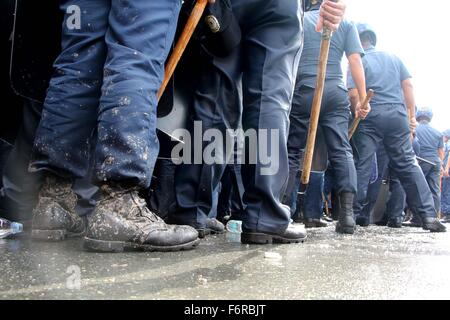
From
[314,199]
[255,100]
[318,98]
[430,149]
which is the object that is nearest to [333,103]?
[318,98]

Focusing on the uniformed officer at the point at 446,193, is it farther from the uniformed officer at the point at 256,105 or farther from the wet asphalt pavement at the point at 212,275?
the wet asphalt pavement at the point at 212,275

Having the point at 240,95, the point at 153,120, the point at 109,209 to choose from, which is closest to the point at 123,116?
the point at 153,120

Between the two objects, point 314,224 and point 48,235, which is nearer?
point 48,235

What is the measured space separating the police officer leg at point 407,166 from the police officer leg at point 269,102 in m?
2.21

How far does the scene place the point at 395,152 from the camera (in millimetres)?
3668

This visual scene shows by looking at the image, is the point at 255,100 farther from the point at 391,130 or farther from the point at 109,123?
the point at 391,130

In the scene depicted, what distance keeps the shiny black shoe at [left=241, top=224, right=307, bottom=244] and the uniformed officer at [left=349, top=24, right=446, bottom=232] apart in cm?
221

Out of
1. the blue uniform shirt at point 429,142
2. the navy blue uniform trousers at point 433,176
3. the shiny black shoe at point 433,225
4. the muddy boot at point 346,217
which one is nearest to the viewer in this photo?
the muddy boot at point 346,217

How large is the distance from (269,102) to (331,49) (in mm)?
1708

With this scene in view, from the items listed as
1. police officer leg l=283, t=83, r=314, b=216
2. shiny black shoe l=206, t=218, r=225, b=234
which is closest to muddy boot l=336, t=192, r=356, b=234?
police officer leg l=283, t=83, r=314, b=216

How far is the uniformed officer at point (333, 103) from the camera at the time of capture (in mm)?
3084

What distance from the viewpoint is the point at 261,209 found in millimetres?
1637

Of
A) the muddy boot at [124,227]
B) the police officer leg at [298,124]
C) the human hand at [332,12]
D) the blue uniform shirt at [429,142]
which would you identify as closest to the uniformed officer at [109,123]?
the muddy boot at [124,227]
